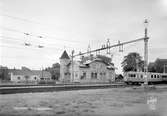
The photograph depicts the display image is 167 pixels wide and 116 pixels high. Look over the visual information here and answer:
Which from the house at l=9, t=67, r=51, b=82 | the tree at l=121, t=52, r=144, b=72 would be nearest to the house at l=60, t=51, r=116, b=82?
the house at l=9, t=67, r=51, b=82

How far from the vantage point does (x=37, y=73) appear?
84000mm

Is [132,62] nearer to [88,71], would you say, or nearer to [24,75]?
[88,71]

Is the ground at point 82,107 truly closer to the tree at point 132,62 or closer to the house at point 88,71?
the house at point 88,71

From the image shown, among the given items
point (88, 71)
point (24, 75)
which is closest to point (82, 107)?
point (88, 71)

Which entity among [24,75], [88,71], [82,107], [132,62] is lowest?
[24,75]

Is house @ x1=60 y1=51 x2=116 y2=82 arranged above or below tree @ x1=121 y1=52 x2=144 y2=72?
below

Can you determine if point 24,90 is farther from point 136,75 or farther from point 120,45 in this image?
point 136,75

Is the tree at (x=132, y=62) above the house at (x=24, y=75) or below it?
above

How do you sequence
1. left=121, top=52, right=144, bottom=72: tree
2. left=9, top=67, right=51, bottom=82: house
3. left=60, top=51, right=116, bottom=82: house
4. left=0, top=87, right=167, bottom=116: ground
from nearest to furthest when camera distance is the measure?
left=0, top=87, right=167, bottom=116: ground < left=60, top=51, right=116, bottom=82: house < left=9, top=67, right=51, bottom=82: house < left=121, top=52, right=144, bottom=72: tree

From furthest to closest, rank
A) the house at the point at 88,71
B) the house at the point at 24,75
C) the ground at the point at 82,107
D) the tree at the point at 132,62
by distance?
the tree at the point at 132,62
the house at the point at 24,75
the house at the point at 88,71
the ground at the point at 82,107

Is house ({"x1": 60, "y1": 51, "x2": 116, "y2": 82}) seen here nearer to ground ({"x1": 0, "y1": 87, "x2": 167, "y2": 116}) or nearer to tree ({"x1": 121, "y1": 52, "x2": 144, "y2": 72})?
tree ({"x1": 121, "y1": 52, "x2": 144, "y2": 72})

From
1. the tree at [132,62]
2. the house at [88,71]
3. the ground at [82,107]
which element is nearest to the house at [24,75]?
the house at [88,71]

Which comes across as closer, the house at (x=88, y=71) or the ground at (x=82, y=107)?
the ground at (x=82, y=107)

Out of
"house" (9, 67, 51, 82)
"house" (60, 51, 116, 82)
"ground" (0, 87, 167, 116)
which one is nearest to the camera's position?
"ground" (0, 87, 167, 116)
